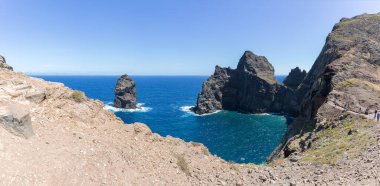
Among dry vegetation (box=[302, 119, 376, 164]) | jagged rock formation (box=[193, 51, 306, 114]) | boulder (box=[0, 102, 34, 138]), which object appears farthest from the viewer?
jagged rock formation (box=[193, 51, 306, 114])

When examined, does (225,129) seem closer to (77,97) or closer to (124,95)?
(124,95)

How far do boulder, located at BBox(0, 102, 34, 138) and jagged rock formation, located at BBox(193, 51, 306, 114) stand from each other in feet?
419

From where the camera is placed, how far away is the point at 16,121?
673 inches

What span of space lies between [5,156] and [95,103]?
9819 mm

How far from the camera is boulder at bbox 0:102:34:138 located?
17.0 metres

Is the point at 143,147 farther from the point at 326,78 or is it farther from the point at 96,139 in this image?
the point at 326,78

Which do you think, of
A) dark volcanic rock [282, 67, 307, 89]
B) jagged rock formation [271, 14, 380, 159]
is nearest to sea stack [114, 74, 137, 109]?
dark volcanic rock [282, 67, 307, 89]

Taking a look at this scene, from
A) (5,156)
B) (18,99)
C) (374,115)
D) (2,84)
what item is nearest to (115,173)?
(5,156)

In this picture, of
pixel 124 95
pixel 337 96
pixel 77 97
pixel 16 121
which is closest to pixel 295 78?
pixel 124 95

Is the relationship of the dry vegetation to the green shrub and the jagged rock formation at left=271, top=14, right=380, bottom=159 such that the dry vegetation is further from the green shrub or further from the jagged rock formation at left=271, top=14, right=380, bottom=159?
the green shrub

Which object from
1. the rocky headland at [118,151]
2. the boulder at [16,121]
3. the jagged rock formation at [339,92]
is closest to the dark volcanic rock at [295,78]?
the jagged rock formation at [339,92]

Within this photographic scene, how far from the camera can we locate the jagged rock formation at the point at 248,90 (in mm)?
154750

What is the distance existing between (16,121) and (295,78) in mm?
161846

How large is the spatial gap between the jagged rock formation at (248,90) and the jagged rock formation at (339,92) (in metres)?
77.2
